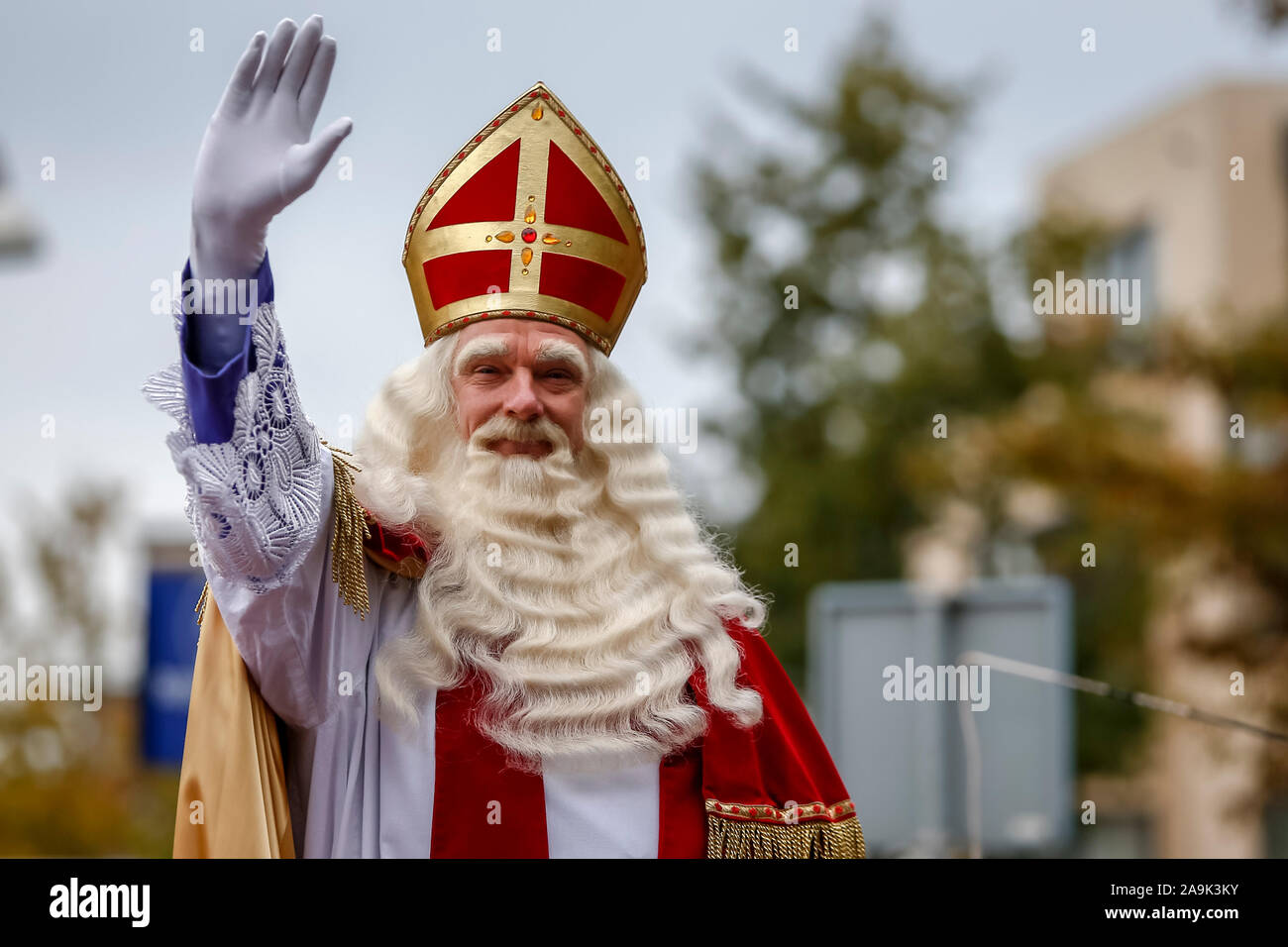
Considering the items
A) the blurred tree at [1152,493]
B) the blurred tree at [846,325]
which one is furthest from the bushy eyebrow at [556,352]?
the blurred tree at [846,325]

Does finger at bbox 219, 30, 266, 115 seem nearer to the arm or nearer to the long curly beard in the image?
the arm

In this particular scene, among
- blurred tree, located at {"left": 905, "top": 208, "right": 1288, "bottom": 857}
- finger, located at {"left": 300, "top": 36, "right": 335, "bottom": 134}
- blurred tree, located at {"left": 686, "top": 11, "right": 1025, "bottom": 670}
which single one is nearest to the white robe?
finger, located at {"left": 300, "top": 36, "right": 335, "bottom": 134}

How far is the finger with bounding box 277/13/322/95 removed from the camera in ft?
9.26

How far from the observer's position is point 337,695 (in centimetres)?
325

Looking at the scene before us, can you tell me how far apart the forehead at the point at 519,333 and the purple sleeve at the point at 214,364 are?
73 centimetres

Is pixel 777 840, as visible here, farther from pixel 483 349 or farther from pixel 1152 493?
pixel 1152 493

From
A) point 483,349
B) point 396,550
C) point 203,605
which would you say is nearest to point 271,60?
point 483,349

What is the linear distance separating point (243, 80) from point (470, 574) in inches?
43.6

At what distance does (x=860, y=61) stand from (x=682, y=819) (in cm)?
1102

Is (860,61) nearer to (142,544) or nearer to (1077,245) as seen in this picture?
(1077,245)

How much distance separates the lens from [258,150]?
2.76 metres

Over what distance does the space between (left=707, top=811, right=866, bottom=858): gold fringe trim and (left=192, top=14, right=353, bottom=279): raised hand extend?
1410 mm

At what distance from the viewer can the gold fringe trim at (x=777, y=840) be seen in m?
3.29

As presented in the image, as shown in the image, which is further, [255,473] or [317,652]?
[317,652]
